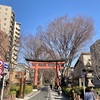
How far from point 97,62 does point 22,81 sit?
36.4 feet

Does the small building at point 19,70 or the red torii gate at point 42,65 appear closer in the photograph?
the red torii gate at point 42,65

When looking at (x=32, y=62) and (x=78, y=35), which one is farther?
(x=32, y=62)

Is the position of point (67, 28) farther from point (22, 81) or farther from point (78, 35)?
point (22, 81)

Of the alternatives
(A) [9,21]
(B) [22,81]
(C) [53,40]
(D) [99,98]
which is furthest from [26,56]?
(A) [9,21]

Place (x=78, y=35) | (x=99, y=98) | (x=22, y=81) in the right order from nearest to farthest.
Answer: (x=99, y=98) < (x=22, y=81) < (x=78, y=35)

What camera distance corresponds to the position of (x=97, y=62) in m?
23.6

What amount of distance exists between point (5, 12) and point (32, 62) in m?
40.8

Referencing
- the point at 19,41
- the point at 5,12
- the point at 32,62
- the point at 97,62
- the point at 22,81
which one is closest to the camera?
the point at 22,81

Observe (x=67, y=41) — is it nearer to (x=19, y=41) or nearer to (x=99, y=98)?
(x=19, y=41)

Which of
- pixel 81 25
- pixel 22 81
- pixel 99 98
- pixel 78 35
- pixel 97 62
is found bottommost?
pixel 99 98

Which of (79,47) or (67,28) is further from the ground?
(67,28)

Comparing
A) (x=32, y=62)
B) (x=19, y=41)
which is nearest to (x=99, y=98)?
(x=19, y=41)

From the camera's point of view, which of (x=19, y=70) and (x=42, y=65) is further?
(x=19, y=70)

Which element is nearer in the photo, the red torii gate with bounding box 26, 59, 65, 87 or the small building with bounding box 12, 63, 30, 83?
the red torii gate with bounding box 26, 59, 65, 87
